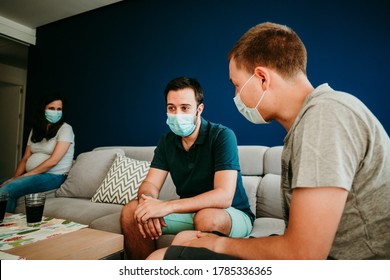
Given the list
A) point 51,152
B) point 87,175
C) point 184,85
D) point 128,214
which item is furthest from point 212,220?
point 51,152

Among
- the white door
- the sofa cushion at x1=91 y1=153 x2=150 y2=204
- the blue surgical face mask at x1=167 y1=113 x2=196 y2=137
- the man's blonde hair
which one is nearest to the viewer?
the man's blonde hair

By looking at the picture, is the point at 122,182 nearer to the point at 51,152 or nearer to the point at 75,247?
the point at 51,152

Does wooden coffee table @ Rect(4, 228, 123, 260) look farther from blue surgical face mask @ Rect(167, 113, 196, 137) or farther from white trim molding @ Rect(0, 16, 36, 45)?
white trim molding @ Rect(0, 16, 36, 45)

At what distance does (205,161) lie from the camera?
1.18m

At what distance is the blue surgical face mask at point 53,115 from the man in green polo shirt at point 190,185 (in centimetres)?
125

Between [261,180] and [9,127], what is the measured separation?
5.06 meters

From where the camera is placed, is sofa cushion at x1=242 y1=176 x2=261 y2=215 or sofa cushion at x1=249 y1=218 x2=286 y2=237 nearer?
sofa cushion at x1=249 y1=218 x2=286 y2=237

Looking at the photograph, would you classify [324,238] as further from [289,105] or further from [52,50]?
[52,50]

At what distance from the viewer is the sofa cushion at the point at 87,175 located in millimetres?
1982

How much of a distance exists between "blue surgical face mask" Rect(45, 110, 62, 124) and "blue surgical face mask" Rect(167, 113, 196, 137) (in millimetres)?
1350

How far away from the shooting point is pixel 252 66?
65 cm

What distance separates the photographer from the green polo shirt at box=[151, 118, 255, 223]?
3.71 feet

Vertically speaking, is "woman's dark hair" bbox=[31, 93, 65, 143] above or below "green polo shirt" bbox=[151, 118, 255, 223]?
above

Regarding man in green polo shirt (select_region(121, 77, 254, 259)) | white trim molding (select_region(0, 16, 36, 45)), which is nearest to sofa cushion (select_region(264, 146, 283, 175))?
man in green polo shirt (select_region(121, 77, 254, 259))
